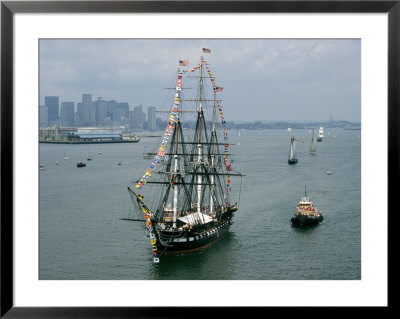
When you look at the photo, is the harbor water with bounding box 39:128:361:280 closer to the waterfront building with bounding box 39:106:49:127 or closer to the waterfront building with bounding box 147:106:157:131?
the waterfront building with bounding box 39:106:49:127

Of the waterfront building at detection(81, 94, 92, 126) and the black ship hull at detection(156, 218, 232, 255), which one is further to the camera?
the black ship hull at detection(156, 218, 232, 255)

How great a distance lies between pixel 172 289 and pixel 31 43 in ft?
9.03

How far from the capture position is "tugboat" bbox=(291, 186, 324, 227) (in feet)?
46.2

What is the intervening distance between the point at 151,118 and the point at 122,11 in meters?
3.74

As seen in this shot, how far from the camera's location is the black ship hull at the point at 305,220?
1393 centimetres

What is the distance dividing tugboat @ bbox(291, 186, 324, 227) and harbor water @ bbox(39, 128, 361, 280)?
0.24 meters

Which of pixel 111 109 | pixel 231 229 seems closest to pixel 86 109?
pixel 111 109

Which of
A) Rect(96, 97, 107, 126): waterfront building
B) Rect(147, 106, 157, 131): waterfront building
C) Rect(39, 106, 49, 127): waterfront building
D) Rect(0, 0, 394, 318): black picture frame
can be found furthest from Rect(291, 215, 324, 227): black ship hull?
Rect(0, 0, 394, 318): black picture frame

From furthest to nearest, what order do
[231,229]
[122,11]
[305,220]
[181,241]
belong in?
1. [231,229]
2. [305,220]
3. [181,241]
4. [122,11]

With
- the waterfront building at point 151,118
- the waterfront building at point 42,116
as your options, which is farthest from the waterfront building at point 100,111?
the waterfront building at point 42,116

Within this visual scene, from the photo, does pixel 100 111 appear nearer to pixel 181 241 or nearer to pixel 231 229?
pixel 181 241

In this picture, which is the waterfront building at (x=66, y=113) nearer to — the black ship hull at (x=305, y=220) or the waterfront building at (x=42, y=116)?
the waterfront building at (x=42, y=116)

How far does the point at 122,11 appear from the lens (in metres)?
5.38

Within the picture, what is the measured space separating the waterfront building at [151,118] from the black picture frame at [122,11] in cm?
344
